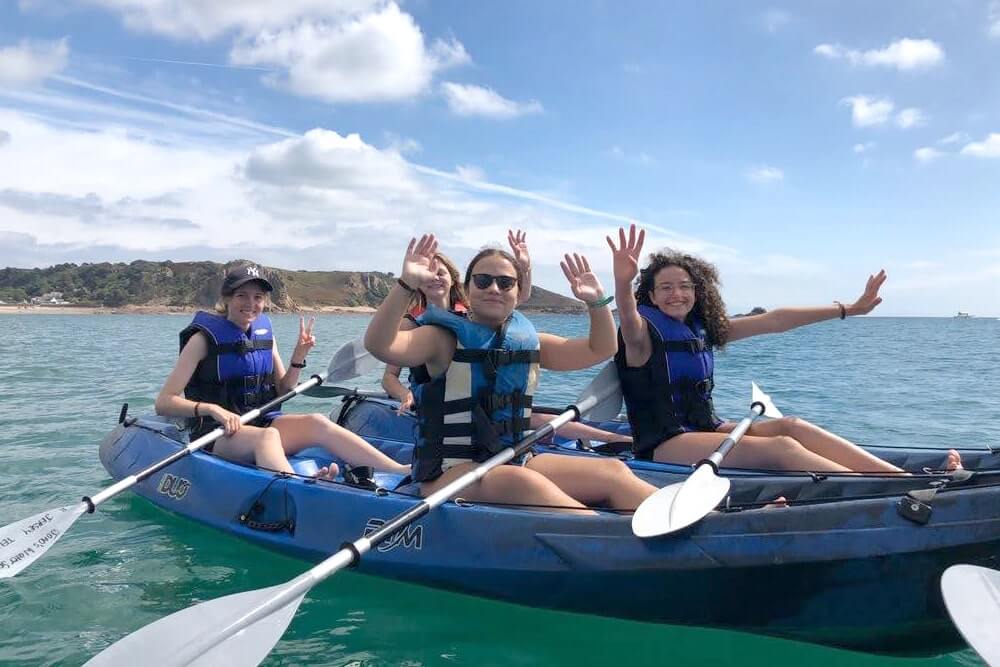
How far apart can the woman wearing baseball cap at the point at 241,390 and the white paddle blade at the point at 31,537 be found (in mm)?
866

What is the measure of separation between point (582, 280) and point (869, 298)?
241 centimetres

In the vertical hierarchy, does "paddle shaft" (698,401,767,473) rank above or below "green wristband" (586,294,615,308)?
below

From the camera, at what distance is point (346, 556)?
3.01m

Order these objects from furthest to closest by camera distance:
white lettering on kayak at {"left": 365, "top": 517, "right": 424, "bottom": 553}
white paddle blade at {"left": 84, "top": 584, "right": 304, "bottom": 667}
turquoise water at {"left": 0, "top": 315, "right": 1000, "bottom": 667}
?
white lettering on kayak at {"left": 365, "top": 517, "right": 424, "bottom": 553}
turquoise water at {"left": 0, "top": 315, "right": 1000, "bottom": 667}
white paddle blade at {"left": 84, "top": 584, "right": 304, "bottom": 667}

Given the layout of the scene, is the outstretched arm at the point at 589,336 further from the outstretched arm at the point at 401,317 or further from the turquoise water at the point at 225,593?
the turquoise water at the point at 225,593

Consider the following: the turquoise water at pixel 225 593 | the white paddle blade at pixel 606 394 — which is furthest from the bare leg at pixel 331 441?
the white paddle blade at pixel 606 394

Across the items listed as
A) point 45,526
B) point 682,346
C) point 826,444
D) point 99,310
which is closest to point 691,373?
point 682,346

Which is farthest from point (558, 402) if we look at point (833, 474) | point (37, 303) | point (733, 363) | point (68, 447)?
point (37, 303)

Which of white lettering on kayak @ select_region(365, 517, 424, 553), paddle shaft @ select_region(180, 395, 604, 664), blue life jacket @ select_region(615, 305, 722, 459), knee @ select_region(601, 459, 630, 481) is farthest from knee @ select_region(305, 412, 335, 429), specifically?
knee @ select_region(601, 459, 630, 481)

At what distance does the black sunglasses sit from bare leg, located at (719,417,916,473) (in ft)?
6.62

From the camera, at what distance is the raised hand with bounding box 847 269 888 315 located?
4.73 metres

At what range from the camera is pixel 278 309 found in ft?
302

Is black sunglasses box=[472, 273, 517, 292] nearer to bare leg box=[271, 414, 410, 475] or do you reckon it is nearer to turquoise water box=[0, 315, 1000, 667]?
turquoise water box=[0, 315, 1000, 667]

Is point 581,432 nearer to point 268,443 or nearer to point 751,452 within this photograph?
point 751,452
